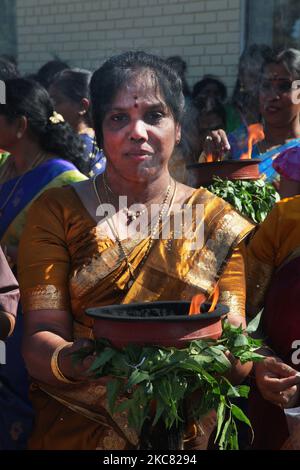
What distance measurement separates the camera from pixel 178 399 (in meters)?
2.33

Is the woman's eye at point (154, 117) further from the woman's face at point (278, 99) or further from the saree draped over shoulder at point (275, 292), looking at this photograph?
the woman's face at point (278, 99)

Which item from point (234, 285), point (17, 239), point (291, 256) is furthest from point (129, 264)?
point (17, 239)

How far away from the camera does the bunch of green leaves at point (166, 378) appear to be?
2309mm

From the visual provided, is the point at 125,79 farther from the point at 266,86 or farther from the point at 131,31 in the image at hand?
the point at 131,31

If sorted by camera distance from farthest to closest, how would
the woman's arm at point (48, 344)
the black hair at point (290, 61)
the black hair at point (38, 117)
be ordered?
the black hair at point (290, 61) → the black hair at point (38, 117) → the woman's arm at point (48, 344)

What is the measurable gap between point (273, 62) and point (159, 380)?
4421mm

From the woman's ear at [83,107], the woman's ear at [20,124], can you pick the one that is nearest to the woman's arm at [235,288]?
the woman's ear at [20,124]

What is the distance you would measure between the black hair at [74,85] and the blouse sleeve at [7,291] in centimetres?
427

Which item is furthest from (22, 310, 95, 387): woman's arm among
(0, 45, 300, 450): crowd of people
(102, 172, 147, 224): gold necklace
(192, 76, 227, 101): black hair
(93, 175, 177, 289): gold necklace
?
(192, 76, 227, 101): black hair

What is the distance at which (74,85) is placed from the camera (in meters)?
7.30

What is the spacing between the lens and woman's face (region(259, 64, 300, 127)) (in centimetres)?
609

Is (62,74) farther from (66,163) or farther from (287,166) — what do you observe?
(287,166)

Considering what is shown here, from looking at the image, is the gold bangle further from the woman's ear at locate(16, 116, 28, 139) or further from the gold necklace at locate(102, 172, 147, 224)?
the woman's ear at locate(16, 116, 28, 139)

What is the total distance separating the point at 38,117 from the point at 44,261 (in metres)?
2.23
